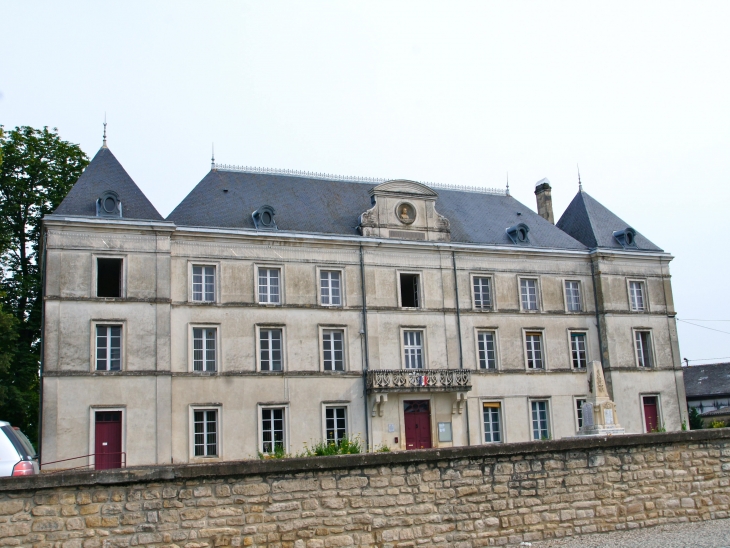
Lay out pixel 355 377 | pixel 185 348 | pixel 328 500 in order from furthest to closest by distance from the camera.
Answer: pixel 355 377
pixel 185 348
pixel 328 500

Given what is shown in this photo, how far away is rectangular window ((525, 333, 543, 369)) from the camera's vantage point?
29828 mm

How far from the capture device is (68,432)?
23.0m

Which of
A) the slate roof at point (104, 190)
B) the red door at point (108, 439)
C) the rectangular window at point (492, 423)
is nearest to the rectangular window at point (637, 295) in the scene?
the rectangular window at point (492, 423)

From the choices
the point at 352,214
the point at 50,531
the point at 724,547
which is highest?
the point at 352,214

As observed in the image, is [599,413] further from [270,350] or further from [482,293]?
[270,350]

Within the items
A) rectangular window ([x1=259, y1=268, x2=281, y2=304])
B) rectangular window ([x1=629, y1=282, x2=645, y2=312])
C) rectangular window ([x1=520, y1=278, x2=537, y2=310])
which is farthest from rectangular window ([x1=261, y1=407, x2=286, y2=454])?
rectangular window ([x1=629, y1=282, x2=645, y2=312])

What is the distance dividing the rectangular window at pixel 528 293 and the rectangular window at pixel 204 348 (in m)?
11.6

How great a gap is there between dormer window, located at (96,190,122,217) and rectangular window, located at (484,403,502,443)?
14.0 meters

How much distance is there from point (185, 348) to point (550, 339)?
13387 millimetres

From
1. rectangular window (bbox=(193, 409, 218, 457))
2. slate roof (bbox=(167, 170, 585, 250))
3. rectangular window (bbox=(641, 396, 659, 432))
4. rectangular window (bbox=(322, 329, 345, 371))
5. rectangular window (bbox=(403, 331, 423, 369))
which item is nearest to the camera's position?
rectangular window (bbox=(193, 409, 218, 457))

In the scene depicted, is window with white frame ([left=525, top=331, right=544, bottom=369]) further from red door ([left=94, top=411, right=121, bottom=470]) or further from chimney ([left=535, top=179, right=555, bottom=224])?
red door ([left=94, top=411, right=121, bottom=470])

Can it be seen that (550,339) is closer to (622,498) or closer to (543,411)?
(543,411)

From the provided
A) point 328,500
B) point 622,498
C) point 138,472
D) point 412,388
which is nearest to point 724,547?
point 622,498

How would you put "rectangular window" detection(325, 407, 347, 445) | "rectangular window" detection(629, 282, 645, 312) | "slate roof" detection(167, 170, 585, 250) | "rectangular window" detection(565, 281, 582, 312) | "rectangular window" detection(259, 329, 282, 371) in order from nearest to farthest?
"rectangular window" detection(259, 329, 282, 371), "rectangular window" detection(325, 407, 347, 445), "slate roof" detection(167, 170, 585, 250), "rectangular window" detection(565, 281, 582, 312), "rectangular window" detection(629, 282, 645, 312)
